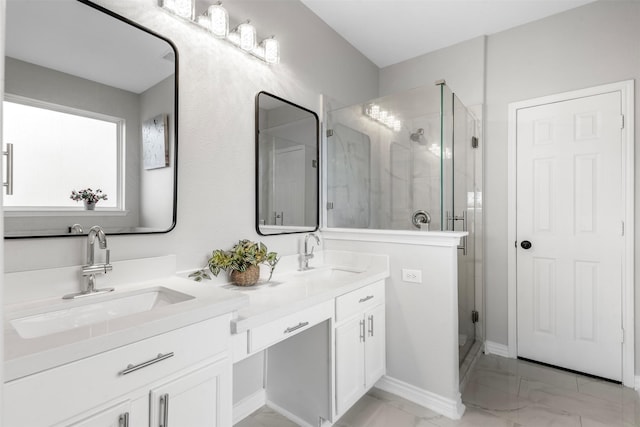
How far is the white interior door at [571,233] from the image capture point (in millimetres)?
2369

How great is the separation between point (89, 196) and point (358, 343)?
1.54 metres

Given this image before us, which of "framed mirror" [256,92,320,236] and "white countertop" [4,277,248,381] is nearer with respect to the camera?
"white countertop" [4,277,248,381]

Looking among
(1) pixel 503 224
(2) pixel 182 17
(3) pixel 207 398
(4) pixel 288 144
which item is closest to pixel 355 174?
(4) pixel 288 144

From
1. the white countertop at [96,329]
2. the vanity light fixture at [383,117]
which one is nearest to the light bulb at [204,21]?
the vanity light fixture at [383,117]

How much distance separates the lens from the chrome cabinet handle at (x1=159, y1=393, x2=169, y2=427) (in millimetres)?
1053

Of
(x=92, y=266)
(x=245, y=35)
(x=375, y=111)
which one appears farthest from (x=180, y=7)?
(x=375, y=111)

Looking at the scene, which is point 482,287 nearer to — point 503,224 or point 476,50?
point 503,224

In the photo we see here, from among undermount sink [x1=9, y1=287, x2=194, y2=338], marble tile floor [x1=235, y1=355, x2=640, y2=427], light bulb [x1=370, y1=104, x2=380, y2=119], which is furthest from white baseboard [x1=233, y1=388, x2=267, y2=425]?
light bulb [x1=370, y1=104, x2=380, y2=119]

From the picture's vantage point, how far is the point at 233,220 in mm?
1924

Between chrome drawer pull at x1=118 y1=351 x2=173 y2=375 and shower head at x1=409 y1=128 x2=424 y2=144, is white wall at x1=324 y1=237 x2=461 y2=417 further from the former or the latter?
chrome drawer pull at x1=118 y1=351 x2=173 y2=375

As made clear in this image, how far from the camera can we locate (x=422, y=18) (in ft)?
8.54

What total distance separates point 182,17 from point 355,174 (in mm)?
1505

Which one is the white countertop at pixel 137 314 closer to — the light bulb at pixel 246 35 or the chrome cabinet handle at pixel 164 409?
the chrome cabinet handle at pixel 164 409

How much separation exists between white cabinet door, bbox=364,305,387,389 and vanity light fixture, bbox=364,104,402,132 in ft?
4.12
